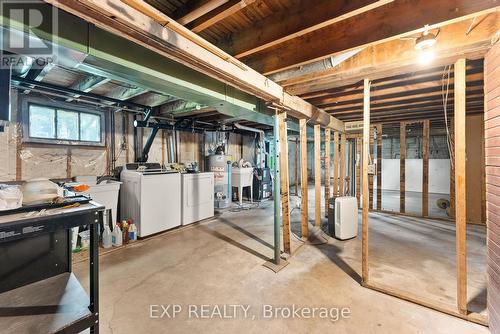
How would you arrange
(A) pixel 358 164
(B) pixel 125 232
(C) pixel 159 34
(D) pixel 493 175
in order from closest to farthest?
1. (C) pixel 159 34
2. (D) pixel 493 175
3. (B) pixel 125 232
4. (A) pixel 358 164

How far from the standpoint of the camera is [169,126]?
444cm

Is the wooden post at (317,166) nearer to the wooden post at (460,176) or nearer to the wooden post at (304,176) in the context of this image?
the wooden post at (304,176)

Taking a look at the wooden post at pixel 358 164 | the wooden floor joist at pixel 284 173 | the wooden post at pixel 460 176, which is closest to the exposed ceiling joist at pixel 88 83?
the wooden floor joist at pixel 284 173

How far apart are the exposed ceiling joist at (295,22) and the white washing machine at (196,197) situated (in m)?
2.77

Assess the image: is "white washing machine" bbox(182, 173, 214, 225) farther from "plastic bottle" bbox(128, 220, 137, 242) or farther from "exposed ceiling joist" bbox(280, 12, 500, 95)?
"exposed ceiling joist" bbox(280, 12, 500, 95)

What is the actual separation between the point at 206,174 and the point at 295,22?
3.44 meters

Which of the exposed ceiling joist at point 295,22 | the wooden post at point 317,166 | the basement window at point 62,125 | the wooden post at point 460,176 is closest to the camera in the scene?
the exposed ceiling joist at point 295,22

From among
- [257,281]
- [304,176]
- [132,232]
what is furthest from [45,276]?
[304,176]

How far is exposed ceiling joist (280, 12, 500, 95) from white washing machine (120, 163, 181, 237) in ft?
8.47

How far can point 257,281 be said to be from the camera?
227cm

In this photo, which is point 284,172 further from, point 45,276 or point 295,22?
point 45,276

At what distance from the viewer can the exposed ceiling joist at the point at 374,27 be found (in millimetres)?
1411

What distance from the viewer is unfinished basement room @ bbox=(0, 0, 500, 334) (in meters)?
1.26

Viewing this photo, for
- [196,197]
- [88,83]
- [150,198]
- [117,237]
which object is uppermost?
[88,83]
